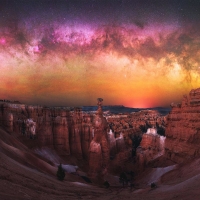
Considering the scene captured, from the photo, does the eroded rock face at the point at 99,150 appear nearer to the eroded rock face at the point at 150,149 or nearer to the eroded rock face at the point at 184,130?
the eroded rock face at the point at 150,149

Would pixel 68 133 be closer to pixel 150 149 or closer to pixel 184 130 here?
pixel 150 149

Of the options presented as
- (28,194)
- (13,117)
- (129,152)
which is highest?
(13,117)

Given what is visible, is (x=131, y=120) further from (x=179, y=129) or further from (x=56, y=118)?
(x=179, y=129)

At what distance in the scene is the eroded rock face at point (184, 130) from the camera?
132 ft

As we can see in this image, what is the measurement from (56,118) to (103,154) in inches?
927

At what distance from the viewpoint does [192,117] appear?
41625 millimetres

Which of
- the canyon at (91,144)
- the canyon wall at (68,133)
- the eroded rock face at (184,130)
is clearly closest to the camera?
the canyon at (91,144)

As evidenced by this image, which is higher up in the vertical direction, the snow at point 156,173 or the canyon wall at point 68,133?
the canyon wall at point 68,133

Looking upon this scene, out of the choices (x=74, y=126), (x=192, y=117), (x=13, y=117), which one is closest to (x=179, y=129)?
(x=192, y=117)

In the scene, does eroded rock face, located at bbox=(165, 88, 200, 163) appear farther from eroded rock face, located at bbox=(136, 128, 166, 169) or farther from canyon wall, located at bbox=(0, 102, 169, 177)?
canyon wall, located at bbox=(0, 102, 169, 177)

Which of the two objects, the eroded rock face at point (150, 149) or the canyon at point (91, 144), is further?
the eroded rock face at point (150, 149)

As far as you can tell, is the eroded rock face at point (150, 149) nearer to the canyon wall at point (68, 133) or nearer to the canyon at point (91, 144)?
the canyon at point (91, 144)

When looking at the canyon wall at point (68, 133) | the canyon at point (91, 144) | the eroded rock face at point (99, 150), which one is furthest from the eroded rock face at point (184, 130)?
the canyon wall at point (68, 133)

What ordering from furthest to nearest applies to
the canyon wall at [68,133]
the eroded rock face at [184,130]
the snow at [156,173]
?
the canyon wall at [68,133]
the snow at [156,173]
the eroded rock face at [184,130]
